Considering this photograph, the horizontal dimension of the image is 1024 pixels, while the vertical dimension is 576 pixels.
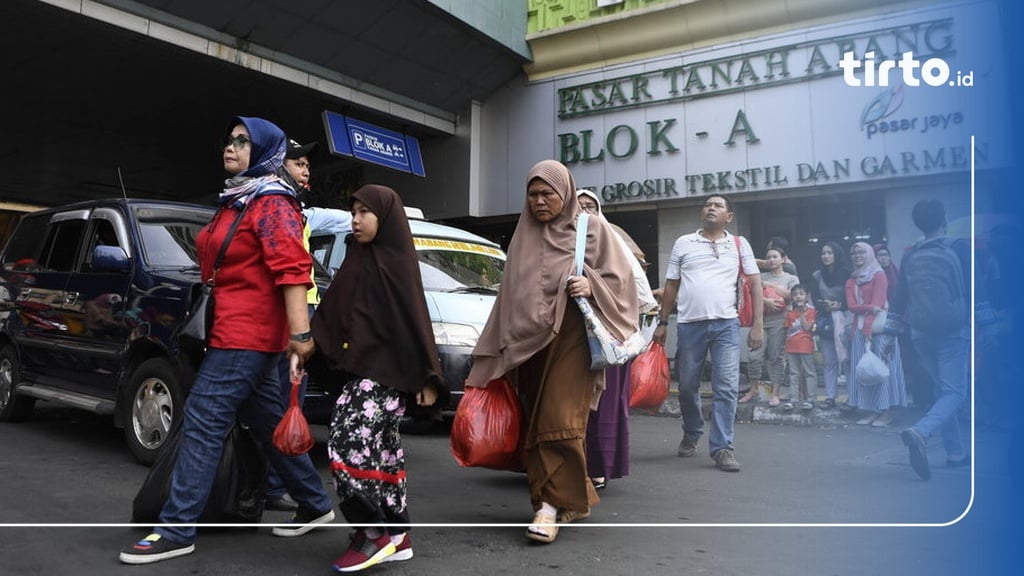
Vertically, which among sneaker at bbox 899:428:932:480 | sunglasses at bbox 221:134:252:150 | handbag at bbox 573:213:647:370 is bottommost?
sneaker at bbox 899:428:932:480

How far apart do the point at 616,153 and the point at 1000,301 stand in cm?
859

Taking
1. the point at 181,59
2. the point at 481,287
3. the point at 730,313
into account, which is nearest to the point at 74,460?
the point at 481,287

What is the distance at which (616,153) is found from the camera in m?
13.6

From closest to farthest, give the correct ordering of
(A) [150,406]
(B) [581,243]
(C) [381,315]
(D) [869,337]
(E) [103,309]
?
(C) [381,315] → (B) [581,243] → (A) [150,406] → (E) [103,309] → (D) [869,337]

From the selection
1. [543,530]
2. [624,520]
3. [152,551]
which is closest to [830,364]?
[624,520]

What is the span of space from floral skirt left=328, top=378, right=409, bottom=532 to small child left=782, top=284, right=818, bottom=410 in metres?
6.47

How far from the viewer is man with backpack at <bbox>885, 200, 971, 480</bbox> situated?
520 cm

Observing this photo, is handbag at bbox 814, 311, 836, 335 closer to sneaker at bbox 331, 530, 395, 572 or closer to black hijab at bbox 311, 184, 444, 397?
black hijab at bbox 311, 184, 444, 397

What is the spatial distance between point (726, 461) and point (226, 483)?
347cm

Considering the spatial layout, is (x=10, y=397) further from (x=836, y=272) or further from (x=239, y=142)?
(x=836, y=272)

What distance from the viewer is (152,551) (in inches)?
123

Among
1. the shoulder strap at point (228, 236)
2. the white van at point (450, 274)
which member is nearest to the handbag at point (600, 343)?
the shoulder strap at point (228, 236)

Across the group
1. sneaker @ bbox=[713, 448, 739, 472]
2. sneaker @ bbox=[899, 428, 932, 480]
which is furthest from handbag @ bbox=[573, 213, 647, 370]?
sneaker @ bbox=[899, 428, 932, 480]

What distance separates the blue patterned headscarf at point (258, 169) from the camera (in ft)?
11.0
